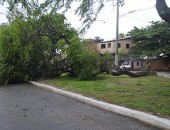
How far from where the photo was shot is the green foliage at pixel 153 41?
163 ft

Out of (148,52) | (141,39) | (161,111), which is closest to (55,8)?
(161,111)

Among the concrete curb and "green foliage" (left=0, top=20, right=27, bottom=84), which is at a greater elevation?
"green foliage" (left=0, top=20, right=27, bottom=84)

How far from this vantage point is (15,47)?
21.5m

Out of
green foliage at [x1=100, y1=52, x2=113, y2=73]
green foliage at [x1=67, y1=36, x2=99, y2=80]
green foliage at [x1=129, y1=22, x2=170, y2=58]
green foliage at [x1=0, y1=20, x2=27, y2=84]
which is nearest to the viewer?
green foliage at [x1=67, y1=36, x2=99, y2=80]

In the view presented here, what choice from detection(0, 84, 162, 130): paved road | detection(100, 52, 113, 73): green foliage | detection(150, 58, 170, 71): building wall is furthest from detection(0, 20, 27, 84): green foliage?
detection(150, 58, 170, 71): building wall

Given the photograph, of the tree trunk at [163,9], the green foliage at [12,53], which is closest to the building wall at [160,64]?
the green foliage at [12,53]

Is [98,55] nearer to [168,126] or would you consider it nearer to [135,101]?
[135,101]

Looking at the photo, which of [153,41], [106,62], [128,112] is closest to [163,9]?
[128,112]

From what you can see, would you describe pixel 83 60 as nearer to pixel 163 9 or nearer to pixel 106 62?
pixel 106 62

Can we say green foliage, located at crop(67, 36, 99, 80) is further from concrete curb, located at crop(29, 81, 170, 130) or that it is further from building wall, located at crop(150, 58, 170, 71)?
building wall, located at crop(150, 58, 170, 71)

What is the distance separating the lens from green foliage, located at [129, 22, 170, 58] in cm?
4968

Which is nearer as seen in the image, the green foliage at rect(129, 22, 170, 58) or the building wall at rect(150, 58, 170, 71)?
the green foliage at rect(129, 22, 170, 58)

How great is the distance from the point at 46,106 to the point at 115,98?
7.46ft

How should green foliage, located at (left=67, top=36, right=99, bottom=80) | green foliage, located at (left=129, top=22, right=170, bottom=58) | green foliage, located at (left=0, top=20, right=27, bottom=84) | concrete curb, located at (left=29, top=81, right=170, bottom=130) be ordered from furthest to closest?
green foliage, located at (left=129, top=22, right=170, bottom=58)
green foliage, located at (left=0, top=20, right=27, bottom=84)
green foliage, located at (left=67, top=36, right=99, bottom=80)
concrete curb, located at (left=29, top=81, right=170, bottom=130)
